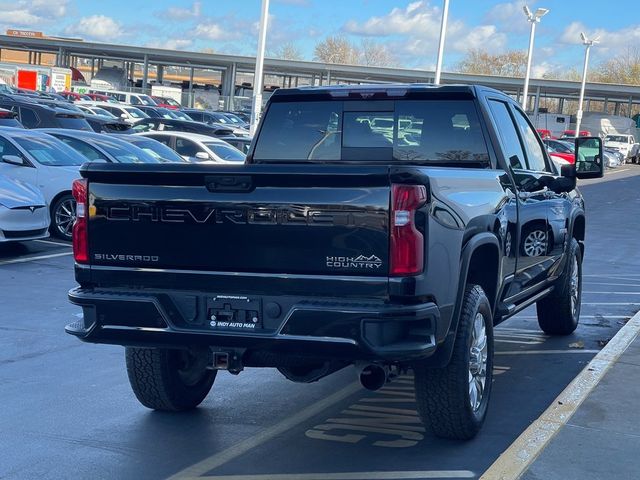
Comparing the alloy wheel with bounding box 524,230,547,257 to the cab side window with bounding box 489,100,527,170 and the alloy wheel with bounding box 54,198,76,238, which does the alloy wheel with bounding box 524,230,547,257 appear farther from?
the alloy wheel with bounding box 54,198,76,238

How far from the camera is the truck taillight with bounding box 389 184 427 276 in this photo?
16.5ft

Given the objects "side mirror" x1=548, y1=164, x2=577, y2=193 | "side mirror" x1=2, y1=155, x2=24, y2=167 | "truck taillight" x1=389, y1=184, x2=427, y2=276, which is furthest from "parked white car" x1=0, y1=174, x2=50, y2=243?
"truck taillight" x1=389, y1=184, x2=427, y2=276

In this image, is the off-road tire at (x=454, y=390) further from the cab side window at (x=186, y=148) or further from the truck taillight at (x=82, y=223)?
the cab side window at (x=186, y=148)

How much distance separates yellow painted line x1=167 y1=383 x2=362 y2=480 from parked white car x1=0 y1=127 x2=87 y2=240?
885 centimetres

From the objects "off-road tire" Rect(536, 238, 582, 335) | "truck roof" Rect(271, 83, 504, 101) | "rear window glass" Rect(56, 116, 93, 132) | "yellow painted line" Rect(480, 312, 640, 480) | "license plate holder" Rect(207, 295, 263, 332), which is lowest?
"yellow painted line" Rect(480, 312, 640, 480)

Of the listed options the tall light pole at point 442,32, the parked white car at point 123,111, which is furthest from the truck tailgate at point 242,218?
the parked white car at point 123,111

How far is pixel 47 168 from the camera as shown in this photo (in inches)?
610

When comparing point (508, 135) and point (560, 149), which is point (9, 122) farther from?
point (560, 149)

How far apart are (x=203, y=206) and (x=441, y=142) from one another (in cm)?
232

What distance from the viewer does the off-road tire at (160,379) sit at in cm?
633

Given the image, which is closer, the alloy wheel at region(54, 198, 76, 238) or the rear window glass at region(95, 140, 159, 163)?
the alloy wheel at region(54, 198, 76, 238)

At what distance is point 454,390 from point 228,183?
1.72 m

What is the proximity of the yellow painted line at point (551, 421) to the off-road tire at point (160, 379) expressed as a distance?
1.99 meters

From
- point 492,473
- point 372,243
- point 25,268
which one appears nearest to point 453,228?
point 372,243
